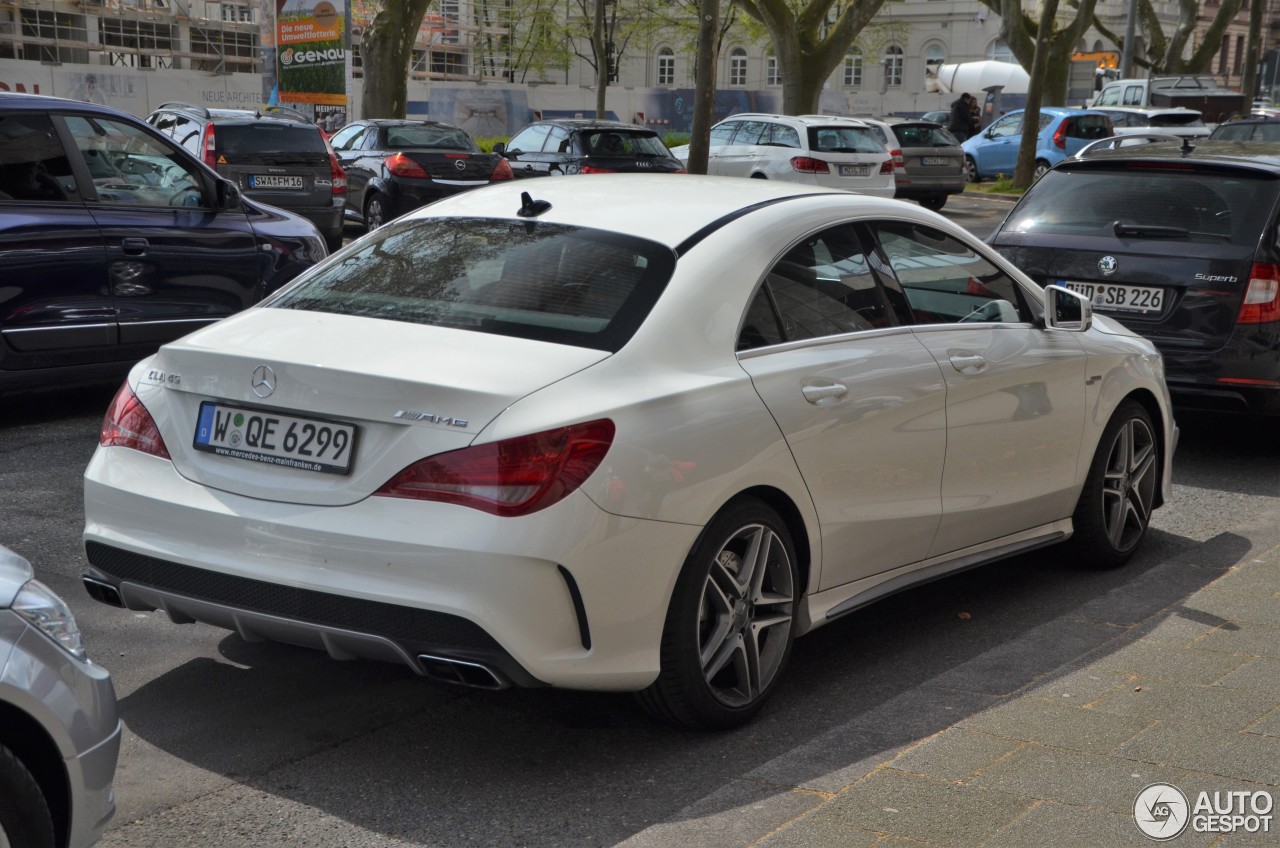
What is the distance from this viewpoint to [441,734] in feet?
13.7

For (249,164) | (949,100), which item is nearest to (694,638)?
(249,164)

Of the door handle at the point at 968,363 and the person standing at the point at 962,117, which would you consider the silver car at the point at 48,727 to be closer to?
the door handle at the point at 968,363

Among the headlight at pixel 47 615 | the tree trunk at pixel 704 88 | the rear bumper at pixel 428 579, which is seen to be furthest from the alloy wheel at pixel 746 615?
the tree trunk at pixel 704 88

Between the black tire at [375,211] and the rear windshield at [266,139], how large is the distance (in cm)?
238

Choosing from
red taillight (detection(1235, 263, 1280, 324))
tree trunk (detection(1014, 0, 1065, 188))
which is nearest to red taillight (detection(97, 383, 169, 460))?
red taillight (detection(1235, 263, 1280, 324))

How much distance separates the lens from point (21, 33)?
157 ft

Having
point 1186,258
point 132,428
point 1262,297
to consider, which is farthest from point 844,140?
point 132,428

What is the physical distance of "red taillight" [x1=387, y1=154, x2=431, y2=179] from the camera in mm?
19578

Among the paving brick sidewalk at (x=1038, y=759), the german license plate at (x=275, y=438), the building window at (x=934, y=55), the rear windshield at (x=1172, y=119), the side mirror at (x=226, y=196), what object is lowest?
the paving brick sidewalk at (x=1038, y=759)

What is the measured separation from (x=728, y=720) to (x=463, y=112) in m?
50.0

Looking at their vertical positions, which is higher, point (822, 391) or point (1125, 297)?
point (822, 391)

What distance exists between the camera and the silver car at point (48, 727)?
2.74m

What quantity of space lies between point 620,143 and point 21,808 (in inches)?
740

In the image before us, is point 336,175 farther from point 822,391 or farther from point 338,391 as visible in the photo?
point 338,391
